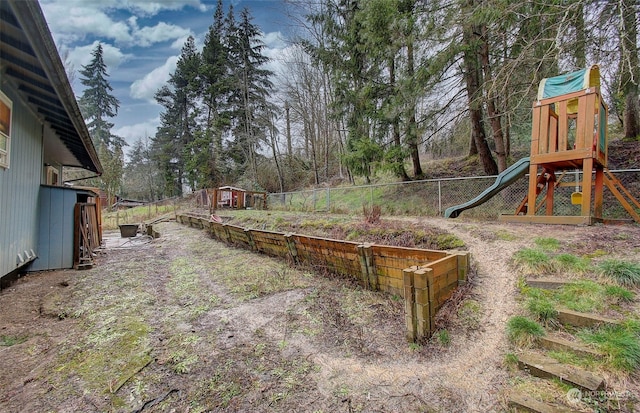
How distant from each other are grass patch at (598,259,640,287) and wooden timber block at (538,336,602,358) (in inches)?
41.3

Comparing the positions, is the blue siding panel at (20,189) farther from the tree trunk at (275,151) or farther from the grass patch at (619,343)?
the tree trunk at (275,151)

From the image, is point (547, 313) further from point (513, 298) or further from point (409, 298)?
point (409, 298)

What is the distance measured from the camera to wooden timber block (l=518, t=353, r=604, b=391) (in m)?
1.68

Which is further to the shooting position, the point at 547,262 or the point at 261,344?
the point at 547,262

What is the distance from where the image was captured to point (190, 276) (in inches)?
199

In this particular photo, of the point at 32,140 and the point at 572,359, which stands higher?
the point at 32,140

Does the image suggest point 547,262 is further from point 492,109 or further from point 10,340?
point 10,340

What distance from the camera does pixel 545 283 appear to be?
8.98 ft

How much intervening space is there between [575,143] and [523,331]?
4.14 metres

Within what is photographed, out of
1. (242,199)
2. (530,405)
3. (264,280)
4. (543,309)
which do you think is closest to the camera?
(530,405)

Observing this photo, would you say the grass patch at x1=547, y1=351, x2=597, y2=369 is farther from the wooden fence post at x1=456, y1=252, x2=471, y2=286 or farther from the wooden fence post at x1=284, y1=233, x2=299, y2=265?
the wooden fence post at x1=284, y1=233, x2=299, y2=265


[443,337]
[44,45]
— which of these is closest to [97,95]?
[44,45]

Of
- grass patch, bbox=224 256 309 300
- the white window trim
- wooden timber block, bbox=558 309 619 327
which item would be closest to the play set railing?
wooden timber block, bbox=558 309 619 327

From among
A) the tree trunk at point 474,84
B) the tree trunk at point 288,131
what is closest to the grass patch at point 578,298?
the tree trunk at point 474,84
